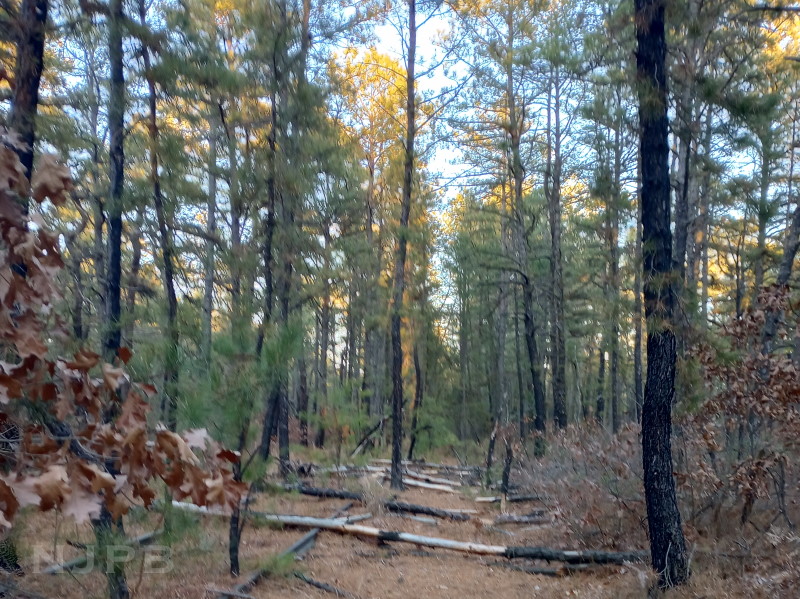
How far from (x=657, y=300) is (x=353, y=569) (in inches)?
207

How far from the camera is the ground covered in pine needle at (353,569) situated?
6.54m

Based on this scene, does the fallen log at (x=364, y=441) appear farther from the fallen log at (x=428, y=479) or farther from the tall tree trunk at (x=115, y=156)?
the tall tree trunk at (x=115, y=156)

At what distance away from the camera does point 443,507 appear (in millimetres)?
13203

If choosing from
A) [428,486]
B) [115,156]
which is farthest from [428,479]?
[115,156]

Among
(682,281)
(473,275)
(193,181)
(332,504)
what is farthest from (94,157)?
(473,275)

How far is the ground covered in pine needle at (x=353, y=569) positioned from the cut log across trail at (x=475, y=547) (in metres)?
0.12

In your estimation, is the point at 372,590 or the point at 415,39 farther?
the point at 415,39

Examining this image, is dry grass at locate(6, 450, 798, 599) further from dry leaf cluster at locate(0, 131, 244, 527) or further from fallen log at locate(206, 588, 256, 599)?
dry leaf cluster at locate(0, 131, 244, 527)

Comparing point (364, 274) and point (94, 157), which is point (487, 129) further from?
point (94, 157)

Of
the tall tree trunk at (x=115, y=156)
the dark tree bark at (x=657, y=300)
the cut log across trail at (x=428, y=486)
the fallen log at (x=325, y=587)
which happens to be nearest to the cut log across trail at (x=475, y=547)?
the dark tree bark at (x=657, y=300)

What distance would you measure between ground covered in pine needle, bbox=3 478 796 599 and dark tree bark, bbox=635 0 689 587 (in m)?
0.48

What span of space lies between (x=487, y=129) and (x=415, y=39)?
3.79 meters

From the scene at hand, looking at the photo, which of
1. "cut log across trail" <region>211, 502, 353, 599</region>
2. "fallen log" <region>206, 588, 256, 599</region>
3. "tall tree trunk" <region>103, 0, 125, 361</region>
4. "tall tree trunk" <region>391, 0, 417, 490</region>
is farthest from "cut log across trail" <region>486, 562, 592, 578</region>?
"tall tree trunk" <region>391, 0, 417, 490</region>

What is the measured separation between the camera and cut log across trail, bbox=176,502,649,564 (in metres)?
8.13
